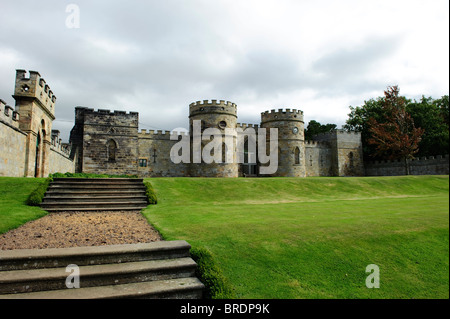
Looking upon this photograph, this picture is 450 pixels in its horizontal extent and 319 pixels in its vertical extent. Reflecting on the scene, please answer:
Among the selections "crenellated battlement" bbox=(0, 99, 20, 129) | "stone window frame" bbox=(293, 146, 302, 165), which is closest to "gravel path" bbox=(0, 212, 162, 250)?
"crenellated battlement" bbox=(0, 99, 20, 129)

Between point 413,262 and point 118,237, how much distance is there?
6918mm

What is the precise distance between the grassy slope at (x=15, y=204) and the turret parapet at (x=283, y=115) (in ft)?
93.1

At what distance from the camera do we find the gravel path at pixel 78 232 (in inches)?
254

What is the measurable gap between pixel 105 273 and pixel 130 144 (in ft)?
93.5

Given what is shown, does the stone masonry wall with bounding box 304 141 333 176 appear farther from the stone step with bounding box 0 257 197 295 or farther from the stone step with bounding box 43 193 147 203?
the stone step with bounding box 0 257 197 295

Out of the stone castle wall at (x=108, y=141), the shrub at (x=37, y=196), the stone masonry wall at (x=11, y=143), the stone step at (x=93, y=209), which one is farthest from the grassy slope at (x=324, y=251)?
the stone castle wall at (x=108, y=141)

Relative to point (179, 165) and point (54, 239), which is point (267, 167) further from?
point (54, 239)

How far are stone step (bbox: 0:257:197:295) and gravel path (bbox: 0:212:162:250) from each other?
1581 mm

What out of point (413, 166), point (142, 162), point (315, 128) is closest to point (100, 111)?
point (142, 162)

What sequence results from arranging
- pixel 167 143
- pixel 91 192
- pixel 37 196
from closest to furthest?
pixel 37 196
pixel 91 192
pixel 167 143

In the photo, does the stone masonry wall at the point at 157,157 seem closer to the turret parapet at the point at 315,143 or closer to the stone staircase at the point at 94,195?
the stone staircase at the point at 94,195

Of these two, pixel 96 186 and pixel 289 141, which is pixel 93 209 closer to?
pixel 96 186

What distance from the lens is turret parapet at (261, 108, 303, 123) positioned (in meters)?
36.2

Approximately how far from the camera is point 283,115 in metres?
36.2
